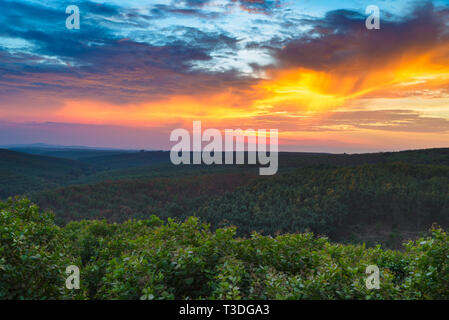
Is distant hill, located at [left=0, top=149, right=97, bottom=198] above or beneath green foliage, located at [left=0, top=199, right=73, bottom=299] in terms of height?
beneath

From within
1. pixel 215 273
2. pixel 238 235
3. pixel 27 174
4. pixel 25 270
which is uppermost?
pixel 25 270

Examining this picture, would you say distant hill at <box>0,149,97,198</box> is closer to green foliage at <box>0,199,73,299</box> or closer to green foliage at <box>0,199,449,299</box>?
green foliage at <box>0,199,73,299</box>

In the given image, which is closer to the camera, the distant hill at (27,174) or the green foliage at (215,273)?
the green foliage at (215,273)

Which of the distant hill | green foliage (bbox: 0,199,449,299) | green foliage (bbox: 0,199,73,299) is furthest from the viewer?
the distant hill

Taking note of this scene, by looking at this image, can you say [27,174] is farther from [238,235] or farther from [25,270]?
[25,270]

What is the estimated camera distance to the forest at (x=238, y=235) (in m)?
5.03

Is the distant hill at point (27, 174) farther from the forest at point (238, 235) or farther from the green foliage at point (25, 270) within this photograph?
the green foliage at point (25, 270)

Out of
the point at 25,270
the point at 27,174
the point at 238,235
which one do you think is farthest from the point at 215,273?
the point at 27,174

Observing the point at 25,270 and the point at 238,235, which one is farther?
the point at 238,235

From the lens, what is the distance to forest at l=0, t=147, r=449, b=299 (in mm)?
5027

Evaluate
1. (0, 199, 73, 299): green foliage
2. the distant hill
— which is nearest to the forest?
(0, 199, 73, 299): green foliage

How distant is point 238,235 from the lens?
2333 centimetres

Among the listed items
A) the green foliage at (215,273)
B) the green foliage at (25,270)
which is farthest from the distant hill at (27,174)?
the green foliage at (215,273)
